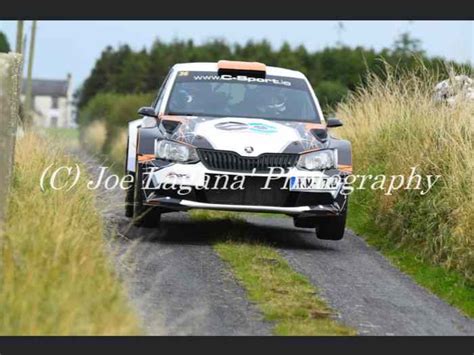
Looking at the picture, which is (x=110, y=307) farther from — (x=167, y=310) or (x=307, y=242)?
(x=307, y=242)

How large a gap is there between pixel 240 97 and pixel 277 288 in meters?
3.90

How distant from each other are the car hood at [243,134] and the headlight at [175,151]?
7cm

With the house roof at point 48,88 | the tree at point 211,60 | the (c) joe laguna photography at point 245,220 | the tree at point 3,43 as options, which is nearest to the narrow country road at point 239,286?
the (c) joe laguna photography at point 245,220

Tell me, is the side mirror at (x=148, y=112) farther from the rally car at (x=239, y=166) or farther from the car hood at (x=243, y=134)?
the car hood at (x=243, y=134)

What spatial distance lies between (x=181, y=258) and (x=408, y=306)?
240 centimetres

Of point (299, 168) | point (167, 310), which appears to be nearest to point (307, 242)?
point (299, 168)

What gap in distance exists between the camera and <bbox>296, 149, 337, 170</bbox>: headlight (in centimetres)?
1294

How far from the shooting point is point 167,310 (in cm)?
948

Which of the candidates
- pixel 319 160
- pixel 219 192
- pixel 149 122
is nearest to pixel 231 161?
pixel 219 192

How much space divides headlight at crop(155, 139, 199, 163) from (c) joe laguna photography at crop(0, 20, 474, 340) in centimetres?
1

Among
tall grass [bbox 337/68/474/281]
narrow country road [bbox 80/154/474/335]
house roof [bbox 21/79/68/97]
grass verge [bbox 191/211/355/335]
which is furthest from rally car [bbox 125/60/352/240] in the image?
house roof [bbox 21/79/68/97]

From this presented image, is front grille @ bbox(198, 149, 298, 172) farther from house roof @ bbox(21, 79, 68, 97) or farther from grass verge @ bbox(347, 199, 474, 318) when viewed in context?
house roof @ bbox(21, 79, 68, 97)

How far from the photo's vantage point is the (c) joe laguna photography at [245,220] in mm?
9008

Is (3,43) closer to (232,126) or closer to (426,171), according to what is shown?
(426,171)
